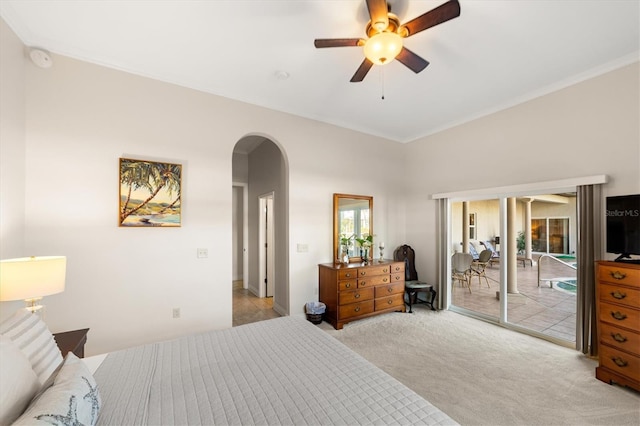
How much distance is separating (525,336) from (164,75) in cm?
524

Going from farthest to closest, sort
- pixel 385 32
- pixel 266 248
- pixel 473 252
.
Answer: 1. pixel 266 248
2. pixel 473 252
3. pixel 385 32

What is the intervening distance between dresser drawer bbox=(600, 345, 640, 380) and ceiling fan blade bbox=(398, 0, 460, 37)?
120 inches

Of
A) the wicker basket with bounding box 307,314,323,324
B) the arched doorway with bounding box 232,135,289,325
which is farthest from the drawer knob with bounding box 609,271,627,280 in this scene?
the arched doorway with bounding box 232,135,289,325

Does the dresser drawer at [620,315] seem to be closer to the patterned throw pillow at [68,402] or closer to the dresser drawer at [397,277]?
the dresser drawer at [397,277]

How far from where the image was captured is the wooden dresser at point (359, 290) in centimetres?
351

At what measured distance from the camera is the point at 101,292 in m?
2.52

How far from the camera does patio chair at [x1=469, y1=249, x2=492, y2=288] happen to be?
3926 millimetres

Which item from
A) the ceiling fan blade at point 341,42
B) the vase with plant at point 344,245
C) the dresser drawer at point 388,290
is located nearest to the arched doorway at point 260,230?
the vase with plant at point 344,245

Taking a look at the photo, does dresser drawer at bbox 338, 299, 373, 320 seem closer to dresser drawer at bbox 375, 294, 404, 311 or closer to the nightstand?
dresser drawer at bbox 375, 294, 404, 311

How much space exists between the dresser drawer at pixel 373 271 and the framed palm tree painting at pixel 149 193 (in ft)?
7.95

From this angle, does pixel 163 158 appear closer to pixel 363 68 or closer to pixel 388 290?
pixel 363 68

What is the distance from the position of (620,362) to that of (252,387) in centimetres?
306

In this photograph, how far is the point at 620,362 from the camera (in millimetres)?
2195

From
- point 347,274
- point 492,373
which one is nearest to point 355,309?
point 347,274
